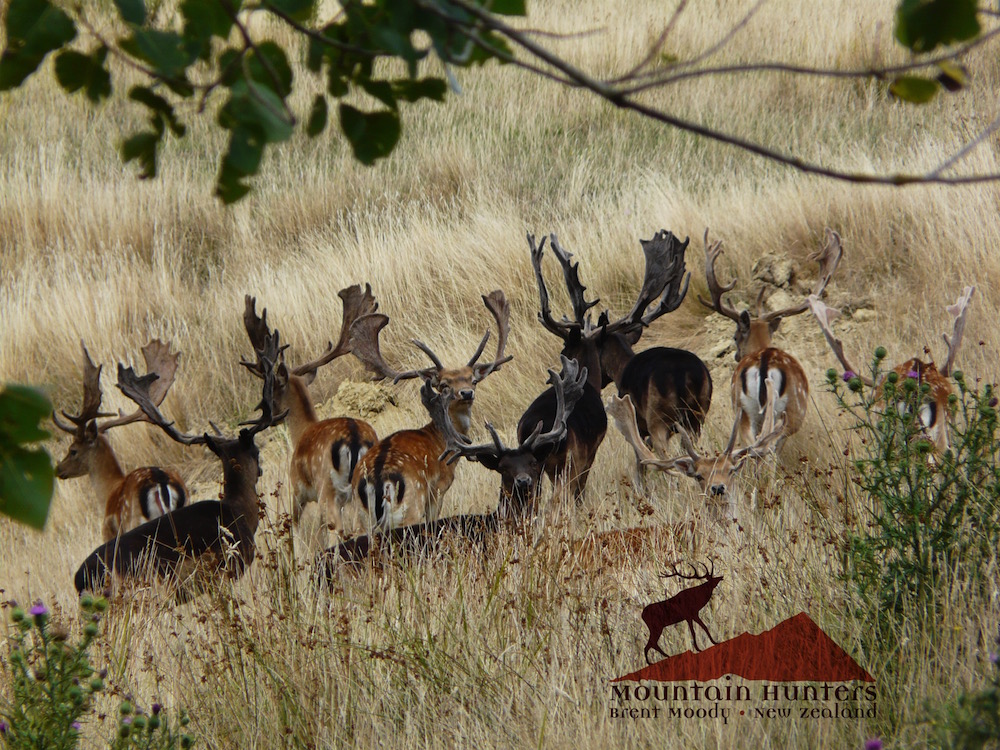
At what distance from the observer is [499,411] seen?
8969mm

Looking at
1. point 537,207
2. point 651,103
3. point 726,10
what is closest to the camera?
point 537,207

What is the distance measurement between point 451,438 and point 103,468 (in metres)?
3.20

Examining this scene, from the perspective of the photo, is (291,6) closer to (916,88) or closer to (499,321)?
(916,88)

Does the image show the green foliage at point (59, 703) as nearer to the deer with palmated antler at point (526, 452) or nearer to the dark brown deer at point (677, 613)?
the dark brown deer at point (677, 613)

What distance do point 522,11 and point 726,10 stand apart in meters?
16.1

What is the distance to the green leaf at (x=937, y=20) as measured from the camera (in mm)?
1513

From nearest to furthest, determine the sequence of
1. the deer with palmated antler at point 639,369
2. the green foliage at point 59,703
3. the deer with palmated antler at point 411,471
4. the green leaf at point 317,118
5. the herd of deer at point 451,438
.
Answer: the green leaf at point 317,118 → the green foliage at point 59,703 → the herd of deer at point 451,438 → the deer with palmated antler at point 411,471 → the deer with palmated antler at point 639,369

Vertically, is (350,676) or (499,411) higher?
(499,411)

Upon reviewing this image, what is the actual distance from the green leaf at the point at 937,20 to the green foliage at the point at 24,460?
48.6 inches

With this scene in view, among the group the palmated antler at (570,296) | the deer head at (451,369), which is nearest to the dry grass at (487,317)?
the deer head at (451,369)

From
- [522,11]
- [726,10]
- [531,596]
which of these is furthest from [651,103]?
[522,11]

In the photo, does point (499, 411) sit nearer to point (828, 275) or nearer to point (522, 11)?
point (828, 275)

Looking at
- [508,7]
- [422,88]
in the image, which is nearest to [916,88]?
[508,7]

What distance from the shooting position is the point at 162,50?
1643 mm
